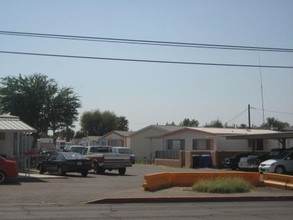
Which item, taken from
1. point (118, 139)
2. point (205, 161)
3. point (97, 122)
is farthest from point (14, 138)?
point (97, 122)

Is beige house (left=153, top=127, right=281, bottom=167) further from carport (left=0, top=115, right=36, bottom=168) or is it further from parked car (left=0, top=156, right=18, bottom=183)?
parked car (left=0, top=156, right=18, bottom=183)

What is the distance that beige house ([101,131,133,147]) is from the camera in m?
78.7

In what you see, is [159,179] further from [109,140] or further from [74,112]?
[109,140]

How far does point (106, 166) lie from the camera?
37.2m

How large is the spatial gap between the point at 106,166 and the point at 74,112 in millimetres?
20176

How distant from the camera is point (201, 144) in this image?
54.8 m

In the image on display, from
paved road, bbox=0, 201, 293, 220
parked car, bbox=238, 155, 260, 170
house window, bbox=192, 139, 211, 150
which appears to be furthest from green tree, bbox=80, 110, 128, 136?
paved road, bbox=0, 201, 293, 220

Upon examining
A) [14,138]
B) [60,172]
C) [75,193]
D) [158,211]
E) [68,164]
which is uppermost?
[14,138]

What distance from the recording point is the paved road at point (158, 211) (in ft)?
48.0

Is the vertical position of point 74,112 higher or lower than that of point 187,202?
higher

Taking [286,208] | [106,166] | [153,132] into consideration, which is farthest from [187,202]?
[153,132]

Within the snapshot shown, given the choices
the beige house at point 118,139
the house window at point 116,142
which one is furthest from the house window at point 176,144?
the house window at point 116,142

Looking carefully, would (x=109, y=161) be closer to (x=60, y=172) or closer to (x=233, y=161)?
(x=60, y=172)

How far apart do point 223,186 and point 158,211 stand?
620 cm
